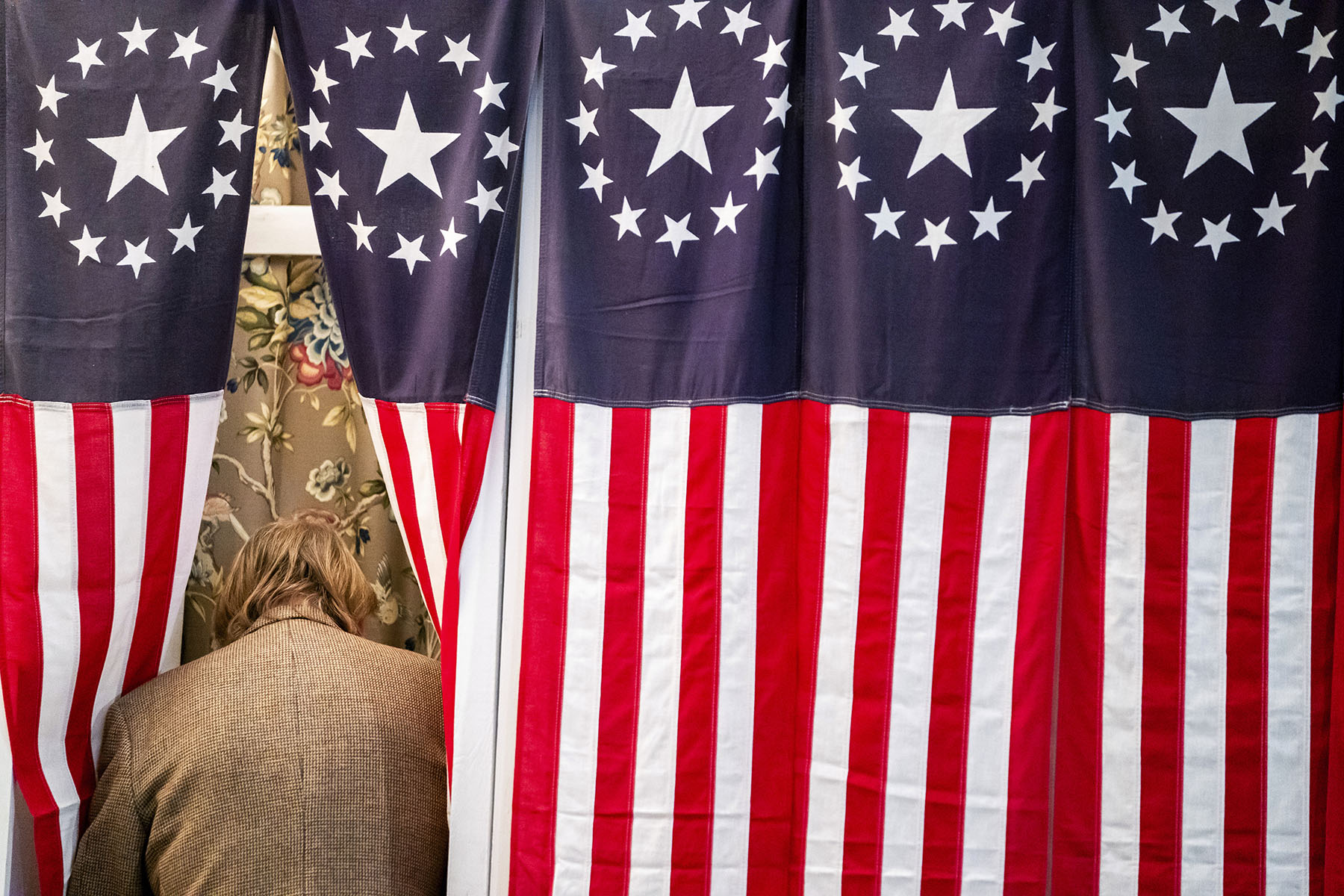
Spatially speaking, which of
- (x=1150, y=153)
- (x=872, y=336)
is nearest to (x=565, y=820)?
(x=872, y=336)

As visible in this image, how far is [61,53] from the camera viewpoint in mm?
1899

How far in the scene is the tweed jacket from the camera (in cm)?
183

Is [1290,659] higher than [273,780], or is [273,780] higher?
[1290,659]

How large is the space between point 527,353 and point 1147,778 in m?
1.39

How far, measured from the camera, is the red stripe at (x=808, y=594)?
1909 millimetres

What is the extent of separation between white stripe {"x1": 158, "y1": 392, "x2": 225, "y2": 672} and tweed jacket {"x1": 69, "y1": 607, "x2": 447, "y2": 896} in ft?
0.44

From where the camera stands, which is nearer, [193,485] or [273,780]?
[273,780]

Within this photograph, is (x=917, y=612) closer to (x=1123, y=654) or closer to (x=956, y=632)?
(x=956, y=632)

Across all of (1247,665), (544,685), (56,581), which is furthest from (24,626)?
(1247,665)

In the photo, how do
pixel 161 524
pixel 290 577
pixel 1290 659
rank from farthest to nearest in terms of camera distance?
pixel 290 577
pixel 161 524
pixel 1290 659

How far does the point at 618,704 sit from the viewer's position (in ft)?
6.25

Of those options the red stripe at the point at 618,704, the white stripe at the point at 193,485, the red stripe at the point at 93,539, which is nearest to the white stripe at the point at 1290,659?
the red stripe at the point at 618,704

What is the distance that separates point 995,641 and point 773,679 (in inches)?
16.3

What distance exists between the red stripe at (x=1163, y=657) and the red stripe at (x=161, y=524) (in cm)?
182
